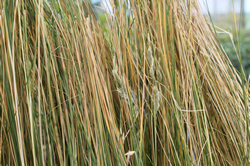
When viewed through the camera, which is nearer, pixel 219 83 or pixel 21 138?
pixel 21 138

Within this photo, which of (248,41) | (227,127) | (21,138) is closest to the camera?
(21,138)

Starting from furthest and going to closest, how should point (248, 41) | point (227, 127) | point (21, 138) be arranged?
point (248, 41)
point (227, 127)
point (21, 138)

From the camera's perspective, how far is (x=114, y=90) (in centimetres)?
48

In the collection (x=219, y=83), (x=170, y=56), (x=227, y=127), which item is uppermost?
(x=170, y=56)

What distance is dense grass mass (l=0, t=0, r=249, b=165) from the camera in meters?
0.43

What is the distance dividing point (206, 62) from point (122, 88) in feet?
0.86

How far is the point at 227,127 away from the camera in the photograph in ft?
1.73

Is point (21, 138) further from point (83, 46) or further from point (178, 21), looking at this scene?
point (178, 21)

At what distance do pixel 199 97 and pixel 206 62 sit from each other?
101 millimetres

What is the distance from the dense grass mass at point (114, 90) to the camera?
0.43 metres

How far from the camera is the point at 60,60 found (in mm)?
481

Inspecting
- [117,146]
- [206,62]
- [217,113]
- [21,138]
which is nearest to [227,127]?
[217,113]

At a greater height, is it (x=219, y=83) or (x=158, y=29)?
(x=158, y=29)

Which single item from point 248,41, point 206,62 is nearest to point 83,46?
point 206,62
